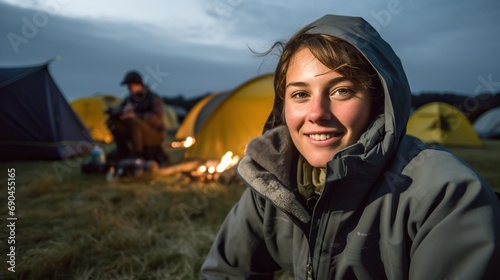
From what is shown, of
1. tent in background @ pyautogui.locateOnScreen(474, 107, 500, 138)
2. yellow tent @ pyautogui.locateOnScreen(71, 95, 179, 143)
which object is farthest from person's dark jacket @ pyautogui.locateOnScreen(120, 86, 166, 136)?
tent in background @ pyautogui.locateOnScreen(474, 107, 500, 138)

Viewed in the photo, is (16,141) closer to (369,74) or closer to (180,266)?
(180,266)

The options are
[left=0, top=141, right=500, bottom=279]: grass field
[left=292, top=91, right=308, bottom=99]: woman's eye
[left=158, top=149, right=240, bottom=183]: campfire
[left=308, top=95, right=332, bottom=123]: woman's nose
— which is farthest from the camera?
[left=158, top=149, right=240, bottom=183]: campfire

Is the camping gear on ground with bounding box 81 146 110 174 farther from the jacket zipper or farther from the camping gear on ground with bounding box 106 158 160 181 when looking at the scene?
the jacket zipper

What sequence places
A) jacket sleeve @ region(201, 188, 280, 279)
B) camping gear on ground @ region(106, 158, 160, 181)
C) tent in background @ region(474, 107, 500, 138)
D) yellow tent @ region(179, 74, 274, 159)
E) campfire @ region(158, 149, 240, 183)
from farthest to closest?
tent in background @ region(474, 107, 500, 138) → yellow tent @ region(179, 74, 274, 159) → camping gear on ground @ region(106, 158, 160, 181) → campfire @ region(158, 149, 240, 183) → jacket sleeve @ region(201, 188, 280, 279)

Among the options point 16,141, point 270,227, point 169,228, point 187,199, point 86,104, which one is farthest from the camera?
point 86,104

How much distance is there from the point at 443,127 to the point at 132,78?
973 cm

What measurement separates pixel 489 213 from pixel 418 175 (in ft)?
0.76

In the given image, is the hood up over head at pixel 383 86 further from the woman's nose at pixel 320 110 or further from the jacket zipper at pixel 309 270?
the jacket zipper at pixel 309 270

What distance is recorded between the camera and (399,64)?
138 centimetres

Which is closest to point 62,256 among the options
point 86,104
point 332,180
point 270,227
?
point 270,227

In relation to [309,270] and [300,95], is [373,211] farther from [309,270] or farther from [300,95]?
[300,95]

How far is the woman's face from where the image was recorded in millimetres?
1333

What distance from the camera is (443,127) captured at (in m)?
10.7

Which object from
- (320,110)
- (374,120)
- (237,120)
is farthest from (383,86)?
(237,120)
